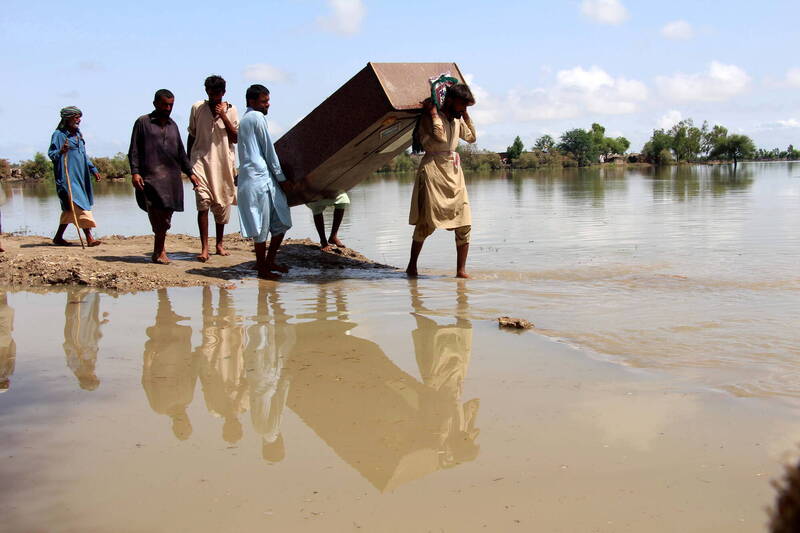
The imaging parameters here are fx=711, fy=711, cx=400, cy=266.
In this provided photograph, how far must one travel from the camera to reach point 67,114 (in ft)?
24.9

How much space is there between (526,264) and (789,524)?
6630 millimetres

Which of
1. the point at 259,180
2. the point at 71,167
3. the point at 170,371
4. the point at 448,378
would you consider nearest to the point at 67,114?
the point at 71,167

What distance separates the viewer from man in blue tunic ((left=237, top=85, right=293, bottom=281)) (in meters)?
6.21

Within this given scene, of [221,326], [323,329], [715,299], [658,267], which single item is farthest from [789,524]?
[658,267]

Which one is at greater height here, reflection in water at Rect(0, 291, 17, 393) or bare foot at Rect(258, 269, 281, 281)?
bare foot at Rect(258, 269, 281, 281)

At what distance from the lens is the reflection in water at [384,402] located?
101 inches

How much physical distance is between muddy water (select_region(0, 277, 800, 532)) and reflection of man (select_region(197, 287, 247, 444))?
14 mm

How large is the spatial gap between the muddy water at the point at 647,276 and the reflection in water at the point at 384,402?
2.83 ft

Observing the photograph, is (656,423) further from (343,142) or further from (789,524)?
(343,142)

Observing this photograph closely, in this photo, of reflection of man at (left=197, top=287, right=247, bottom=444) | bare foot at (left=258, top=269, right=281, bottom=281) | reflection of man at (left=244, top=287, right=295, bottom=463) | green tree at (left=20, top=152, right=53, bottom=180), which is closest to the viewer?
reflection of man at (left=244, top=287, right=295, bottom=463)

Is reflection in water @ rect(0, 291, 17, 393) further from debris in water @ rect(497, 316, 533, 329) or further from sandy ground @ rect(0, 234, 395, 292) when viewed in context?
debris in water @ rect(497, 316, 533, 329)

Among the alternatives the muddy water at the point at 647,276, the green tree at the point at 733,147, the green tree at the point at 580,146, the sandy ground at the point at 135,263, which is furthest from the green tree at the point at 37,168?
the green tree at the point at 733,147

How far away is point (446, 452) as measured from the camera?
2584 mm

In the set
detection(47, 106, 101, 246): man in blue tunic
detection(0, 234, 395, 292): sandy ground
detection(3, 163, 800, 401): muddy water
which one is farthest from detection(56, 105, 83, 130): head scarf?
detection(3, 163, 800, 401): muddy water
